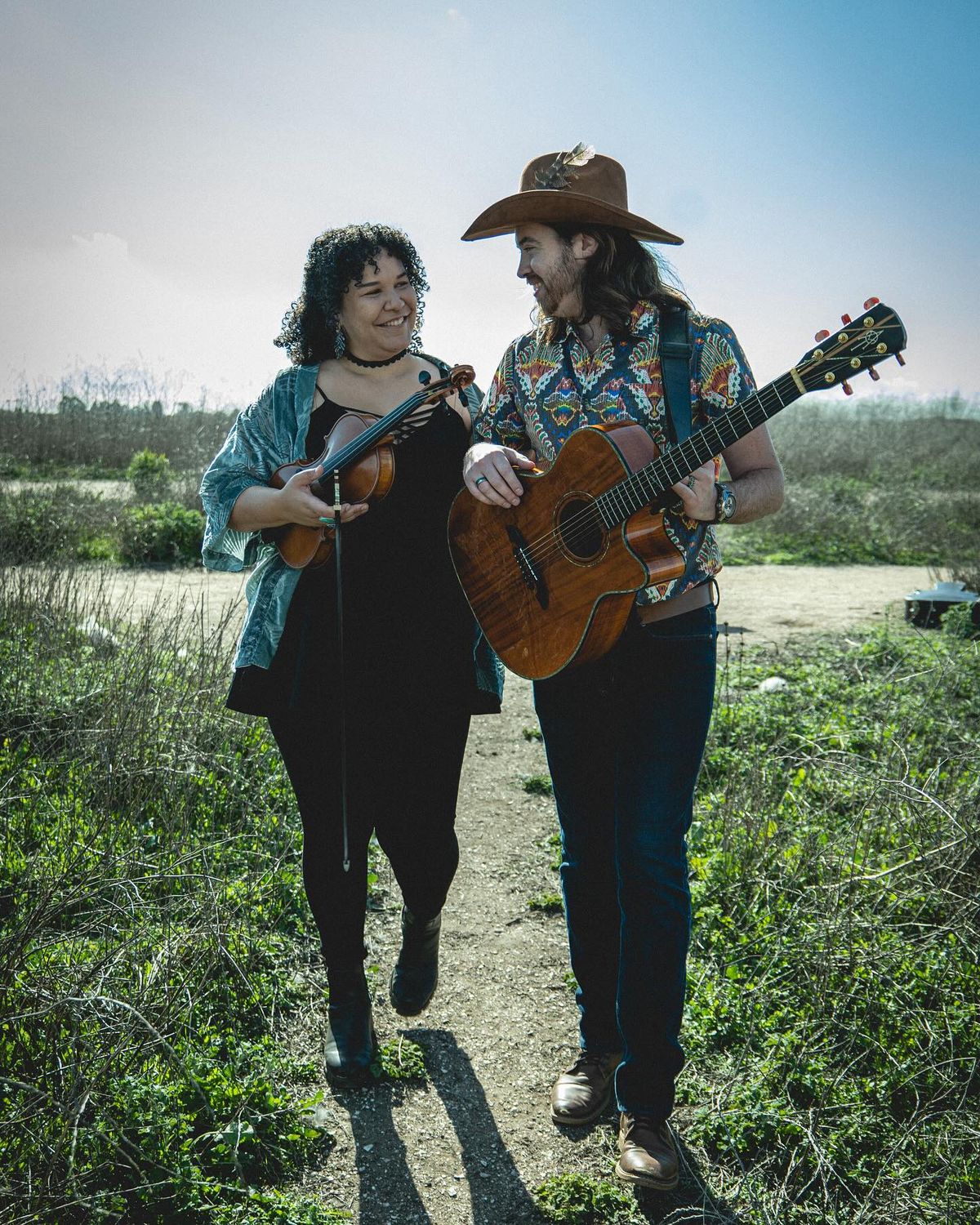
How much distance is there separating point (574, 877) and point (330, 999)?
86cm

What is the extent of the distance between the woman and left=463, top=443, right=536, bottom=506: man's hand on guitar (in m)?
0.23

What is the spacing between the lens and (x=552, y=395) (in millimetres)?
2348

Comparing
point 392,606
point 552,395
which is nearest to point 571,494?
point 552,395

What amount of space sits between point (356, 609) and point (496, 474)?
58 centimetres

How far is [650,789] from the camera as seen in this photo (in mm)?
2170

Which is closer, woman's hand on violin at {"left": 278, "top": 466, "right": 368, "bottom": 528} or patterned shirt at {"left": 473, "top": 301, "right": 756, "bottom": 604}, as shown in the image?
patterned shirt at {"left": 473, "top": 301, "right": 756, "bottom": 604}

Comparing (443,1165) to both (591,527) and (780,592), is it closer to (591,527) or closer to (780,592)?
(591,527)

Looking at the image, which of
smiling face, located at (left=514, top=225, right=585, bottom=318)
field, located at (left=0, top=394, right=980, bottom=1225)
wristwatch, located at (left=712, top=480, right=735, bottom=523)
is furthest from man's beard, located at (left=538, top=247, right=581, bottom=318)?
field, located at (left=0, top=394, right=980, bottom=1225)

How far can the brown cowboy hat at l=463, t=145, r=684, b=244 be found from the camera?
2230 mm

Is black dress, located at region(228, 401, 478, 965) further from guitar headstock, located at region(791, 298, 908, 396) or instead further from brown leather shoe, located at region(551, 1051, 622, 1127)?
guitar headstock, located at region(791, 298, 908, 396)

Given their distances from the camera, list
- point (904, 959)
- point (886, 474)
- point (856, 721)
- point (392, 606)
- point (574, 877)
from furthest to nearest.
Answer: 1. point (886, 474)
2. point (856, 721)
3. point (904, 959)
4. point (392, 606)
5. point (574, 877)

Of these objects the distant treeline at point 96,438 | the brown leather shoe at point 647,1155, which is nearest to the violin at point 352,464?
the brown leather shoe at point 647,1155

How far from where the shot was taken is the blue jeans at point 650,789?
2168 mm

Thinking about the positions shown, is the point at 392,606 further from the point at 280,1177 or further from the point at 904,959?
the point at 904,959
